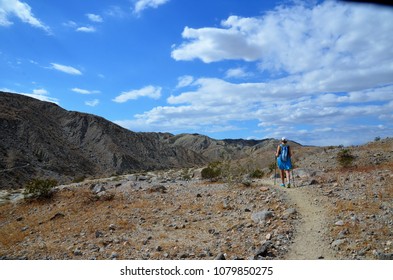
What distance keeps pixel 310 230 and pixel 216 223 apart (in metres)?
2.47

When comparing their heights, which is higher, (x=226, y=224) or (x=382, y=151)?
(x=382, y=151)

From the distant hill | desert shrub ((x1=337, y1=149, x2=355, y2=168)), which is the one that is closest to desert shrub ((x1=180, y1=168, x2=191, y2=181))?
the distant hill

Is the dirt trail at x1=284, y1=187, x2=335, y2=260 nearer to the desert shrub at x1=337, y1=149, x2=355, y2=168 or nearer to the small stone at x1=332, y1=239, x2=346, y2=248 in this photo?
the small stone at x1=332, y1=239, x2=346, y2=248

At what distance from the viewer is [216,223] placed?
908cm

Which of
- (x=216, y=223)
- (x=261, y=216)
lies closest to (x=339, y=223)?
(x=261, y=216)

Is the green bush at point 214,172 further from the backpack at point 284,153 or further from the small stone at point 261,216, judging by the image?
the small stone at point 261,216

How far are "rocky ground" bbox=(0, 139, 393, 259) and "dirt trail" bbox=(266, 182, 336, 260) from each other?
0.06ft

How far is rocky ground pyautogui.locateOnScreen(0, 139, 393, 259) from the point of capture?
6852mm

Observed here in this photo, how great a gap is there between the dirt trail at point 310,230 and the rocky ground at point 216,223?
0.06ft

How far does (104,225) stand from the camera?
9.81 m

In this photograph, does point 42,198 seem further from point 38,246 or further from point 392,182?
point 392,182

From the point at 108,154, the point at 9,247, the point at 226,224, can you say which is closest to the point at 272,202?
the point at 226,224

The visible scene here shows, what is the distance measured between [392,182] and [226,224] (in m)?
6.01

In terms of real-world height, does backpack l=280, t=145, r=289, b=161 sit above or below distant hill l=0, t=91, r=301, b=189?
below
